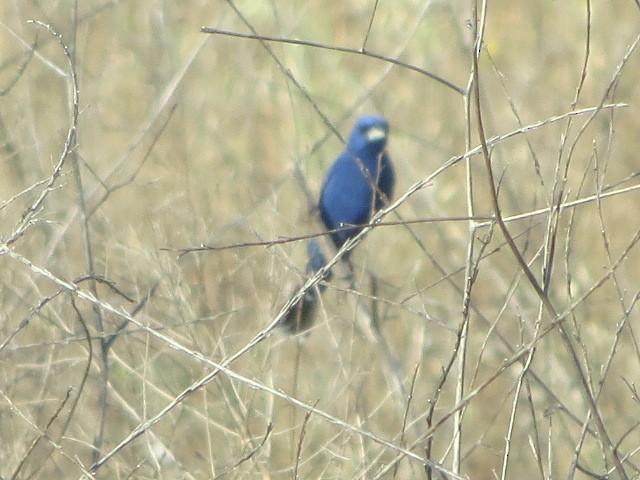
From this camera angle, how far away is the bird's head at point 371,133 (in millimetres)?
7051

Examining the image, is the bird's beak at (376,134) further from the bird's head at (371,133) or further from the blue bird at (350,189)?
the blue bird at (350,189)

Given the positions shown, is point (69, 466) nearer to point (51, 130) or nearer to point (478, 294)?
point (51, 130)

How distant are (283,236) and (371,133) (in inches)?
166

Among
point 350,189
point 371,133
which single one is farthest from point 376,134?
point 350,189

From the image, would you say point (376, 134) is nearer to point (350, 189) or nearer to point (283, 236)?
point (350, 189)

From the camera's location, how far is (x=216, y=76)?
9172 millimetres

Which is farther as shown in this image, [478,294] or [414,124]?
[414,124]

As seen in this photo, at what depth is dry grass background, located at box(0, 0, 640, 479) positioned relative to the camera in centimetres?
350

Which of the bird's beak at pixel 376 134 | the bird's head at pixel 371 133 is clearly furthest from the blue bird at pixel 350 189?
the bird's beak at pixel 376 134

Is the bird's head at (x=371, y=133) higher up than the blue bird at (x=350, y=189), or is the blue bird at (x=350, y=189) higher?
the bird's head at (x=371, y=133)

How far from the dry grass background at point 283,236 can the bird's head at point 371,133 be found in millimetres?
87

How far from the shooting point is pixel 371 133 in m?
7.09

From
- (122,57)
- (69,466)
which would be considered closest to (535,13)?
(122,57)

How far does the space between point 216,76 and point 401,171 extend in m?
2.01
